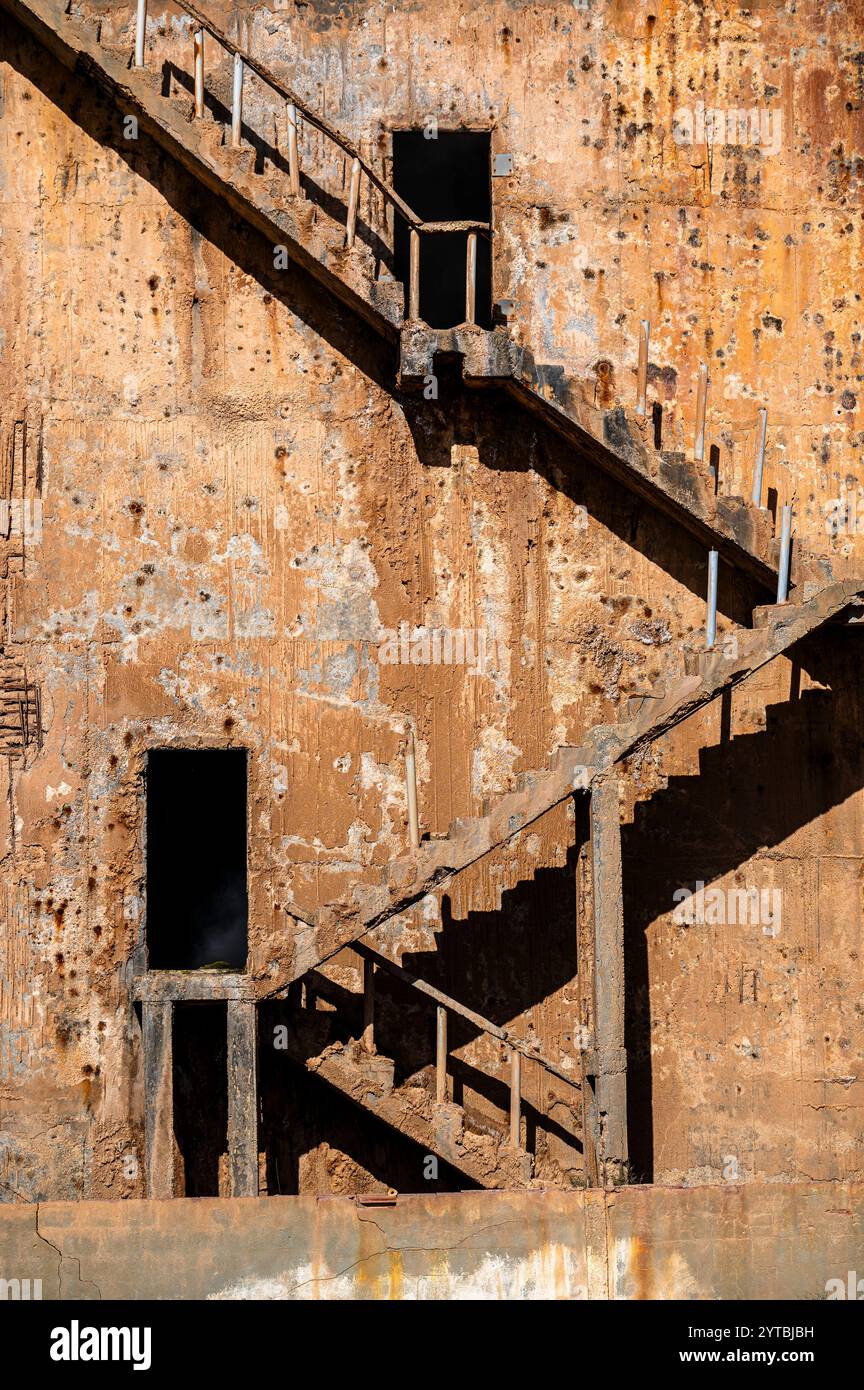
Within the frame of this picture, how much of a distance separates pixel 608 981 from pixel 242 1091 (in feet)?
10.9

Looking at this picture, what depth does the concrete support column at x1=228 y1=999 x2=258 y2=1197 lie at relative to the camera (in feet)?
56.1

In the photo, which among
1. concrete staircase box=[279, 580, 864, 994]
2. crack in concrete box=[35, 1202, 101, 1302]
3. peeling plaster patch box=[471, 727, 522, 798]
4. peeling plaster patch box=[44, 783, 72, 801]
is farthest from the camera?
peeling plaster patch box=[471, 727, 522, 798]

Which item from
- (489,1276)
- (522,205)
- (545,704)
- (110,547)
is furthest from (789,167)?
(489,1276)

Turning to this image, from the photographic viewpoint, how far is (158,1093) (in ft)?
57.3

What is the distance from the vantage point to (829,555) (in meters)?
19.2

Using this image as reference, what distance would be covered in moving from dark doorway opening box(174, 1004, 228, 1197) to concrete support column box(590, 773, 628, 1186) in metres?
3.60

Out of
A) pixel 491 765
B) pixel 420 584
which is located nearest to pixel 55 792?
pixel 420 584

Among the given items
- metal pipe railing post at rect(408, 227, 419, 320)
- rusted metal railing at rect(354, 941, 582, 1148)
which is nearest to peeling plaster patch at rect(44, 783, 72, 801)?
rusted metal railing at rect(354, 941, 582, 1148)

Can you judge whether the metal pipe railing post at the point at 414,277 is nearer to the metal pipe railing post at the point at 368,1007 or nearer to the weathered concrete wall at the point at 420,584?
the weathered concrete wall at the point at 420,584

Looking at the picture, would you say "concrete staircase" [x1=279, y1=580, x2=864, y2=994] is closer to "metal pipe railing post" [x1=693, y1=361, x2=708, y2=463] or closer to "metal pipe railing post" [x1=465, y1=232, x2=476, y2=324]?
"metal pipe railing post" [x1=693, y1=361, x2=708, y2=463]

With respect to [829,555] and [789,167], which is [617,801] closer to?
[829,555]

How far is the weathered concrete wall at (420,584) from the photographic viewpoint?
18562 mm

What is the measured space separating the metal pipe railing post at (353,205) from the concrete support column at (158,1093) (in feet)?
23.2

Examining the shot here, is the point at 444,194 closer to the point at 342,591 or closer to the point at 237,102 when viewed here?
the point at 237,102
